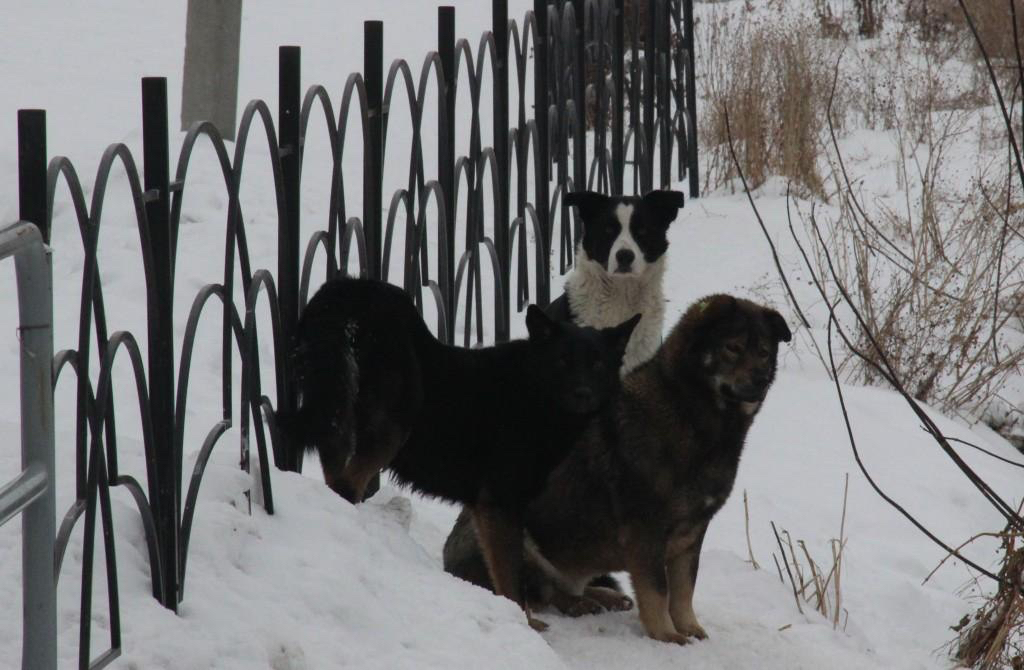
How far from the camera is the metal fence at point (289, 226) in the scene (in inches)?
103

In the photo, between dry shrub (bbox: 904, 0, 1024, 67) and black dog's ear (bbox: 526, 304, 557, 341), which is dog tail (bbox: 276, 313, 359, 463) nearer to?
black dog's ear (bbox: 526, 304, 557, 341)

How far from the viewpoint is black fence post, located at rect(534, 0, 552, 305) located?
23.1ft

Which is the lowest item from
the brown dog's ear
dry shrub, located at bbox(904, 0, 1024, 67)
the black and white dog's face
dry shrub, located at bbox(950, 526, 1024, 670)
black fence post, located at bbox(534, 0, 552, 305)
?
dry shrub, located at bbox(950, 526, 1024, 670)

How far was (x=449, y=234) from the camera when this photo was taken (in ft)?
18.4

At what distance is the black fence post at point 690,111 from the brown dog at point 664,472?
6.91 metres

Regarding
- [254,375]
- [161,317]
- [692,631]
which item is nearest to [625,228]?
[692,631]

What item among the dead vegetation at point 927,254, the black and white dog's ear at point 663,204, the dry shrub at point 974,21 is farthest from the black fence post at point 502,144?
the dry shrub at point 974,21

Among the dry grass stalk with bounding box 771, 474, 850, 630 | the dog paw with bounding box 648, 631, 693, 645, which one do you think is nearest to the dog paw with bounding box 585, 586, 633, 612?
the dog paw with bounding box 648, 631, 693, 645

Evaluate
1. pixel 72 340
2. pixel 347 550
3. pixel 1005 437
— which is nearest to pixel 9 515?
pixel 347 550

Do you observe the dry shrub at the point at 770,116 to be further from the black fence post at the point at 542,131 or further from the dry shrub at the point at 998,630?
the dry shrub at the point at 998,630

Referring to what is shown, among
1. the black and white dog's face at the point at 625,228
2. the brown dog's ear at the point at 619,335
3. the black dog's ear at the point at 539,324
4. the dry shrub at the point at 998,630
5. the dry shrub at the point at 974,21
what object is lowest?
the dry shrub at the point at 998,630

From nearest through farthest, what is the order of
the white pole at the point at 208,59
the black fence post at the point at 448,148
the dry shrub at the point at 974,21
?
the black fence post at the point at 448,148 < the white pole at the point at 208,59 < the dry shrub at the point at 974,21

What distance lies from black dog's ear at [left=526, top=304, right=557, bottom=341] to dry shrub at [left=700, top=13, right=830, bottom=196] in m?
6.12

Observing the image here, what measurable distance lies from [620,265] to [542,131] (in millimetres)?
1797
